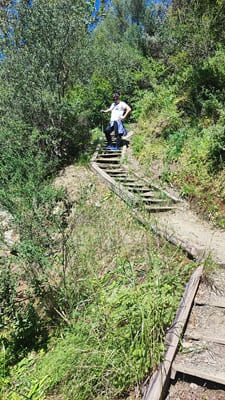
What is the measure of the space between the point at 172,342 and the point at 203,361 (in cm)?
31

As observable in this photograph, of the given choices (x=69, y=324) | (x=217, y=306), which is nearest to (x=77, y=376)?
(x=69, y=324)

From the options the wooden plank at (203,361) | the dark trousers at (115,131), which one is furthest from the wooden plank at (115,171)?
the wooden plank at (203,361)

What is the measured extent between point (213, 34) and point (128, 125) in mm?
4551

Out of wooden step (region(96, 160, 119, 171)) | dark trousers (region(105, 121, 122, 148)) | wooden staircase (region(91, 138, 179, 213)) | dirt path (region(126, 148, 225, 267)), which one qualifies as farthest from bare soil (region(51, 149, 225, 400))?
dark trousers (region(105, 121, 122, 148))

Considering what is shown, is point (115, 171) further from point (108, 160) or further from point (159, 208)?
point (159, 208)

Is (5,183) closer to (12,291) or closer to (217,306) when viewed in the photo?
(12,291)

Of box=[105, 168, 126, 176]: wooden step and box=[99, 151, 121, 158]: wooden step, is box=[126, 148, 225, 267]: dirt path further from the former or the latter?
box=[99, 151, 121, 158]: wooden step

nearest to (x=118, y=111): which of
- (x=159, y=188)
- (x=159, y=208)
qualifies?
(x=159, y=188)

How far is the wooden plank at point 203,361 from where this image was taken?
2.06 meters

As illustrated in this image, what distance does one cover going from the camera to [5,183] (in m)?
4.08

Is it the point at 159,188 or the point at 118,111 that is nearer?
the point at 159,188

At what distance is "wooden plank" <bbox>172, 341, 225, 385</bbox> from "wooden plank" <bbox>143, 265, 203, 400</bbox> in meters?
0.11

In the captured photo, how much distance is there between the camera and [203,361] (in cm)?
221

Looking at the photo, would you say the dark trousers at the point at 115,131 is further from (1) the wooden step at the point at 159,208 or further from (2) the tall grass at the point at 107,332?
(2) the tall grass at the point at 107,332
